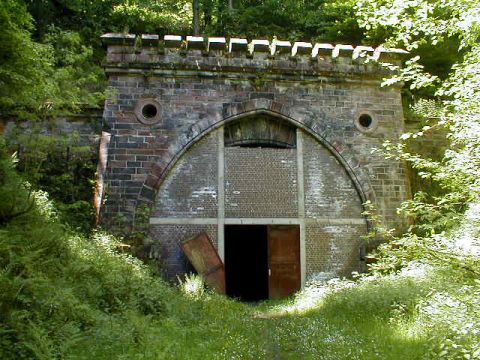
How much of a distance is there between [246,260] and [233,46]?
8319 millimetres

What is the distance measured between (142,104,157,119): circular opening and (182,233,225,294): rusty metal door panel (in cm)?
305

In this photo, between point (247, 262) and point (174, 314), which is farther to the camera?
point (247, 262)

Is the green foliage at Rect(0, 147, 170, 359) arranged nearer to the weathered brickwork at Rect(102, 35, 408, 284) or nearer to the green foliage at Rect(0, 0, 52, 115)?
the green foliage at Rect(0, 0, 52, 115)

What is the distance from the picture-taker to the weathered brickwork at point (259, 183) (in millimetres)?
11680

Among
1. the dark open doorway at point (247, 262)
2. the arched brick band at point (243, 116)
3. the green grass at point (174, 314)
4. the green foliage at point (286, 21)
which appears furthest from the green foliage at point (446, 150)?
the green foliage at point (286, 21)

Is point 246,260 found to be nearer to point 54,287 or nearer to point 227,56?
point 227,56

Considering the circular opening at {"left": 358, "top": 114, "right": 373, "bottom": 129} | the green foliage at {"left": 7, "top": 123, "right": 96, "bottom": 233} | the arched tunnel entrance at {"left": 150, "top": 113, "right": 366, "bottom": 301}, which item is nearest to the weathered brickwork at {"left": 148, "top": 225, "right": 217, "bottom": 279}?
the arched tunnel entrance at {"left": 150, "top": 113, "right": 366, "bottom": 301}

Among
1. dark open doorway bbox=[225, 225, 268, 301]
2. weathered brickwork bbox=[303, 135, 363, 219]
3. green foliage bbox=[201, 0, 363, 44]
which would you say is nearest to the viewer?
weathered brickwork bbox=[303, 135, 363, 219]

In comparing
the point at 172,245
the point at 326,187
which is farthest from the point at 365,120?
the point at 172,245

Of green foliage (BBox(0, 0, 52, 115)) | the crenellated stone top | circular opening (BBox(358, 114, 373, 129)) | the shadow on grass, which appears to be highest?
the crenellated stone top

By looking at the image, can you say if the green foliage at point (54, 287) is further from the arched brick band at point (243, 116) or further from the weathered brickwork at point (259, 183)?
the weathered brickwork at point (259, 183)

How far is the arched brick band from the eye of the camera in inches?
446

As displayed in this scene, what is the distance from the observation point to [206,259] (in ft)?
36.0

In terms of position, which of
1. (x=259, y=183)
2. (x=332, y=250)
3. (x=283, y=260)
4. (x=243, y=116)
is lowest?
(x=283, y=260)
